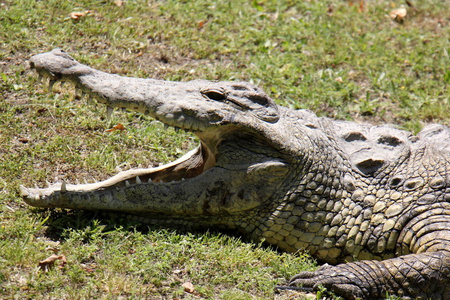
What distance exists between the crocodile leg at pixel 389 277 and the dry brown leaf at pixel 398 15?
17.1 ft

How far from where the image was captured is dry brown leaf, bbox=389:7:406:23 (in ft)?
29.0

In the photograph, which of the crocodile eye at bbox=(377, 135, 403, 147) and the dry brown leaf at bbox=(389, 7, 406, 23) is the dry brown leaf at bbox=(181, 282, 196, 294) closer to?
the crocodile eye at bbox=(377, 135, 403, 147)

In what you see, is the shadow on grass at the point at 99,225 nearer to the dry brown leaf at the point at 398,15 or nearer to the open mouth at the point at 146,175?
the open mouth at the point at 146,175

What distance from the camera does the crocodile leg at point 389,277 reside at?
4258mm

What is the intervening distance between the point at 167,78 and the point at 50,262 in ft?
11.0

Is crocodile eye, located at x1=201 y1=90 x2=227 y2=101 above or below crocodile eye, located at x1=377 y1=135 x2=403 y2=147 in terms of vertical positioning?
above

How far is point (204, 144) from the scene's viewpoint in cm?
478

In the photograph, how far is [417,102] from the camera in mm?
7199

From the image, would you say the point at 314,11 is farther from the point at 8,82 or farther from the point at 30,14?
the point at 8,82

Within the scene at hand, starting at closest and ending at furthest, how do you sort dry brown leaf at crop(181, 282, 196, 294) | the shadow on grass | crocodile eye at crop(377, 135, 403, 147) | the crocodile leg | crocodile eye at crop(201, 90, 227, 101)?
dry brown leaf at crop(181, 282, 196, 294) < the crocodile leg < the shadow on grass < crocodile eye at crop(201, 90, 227, 101) < crocodile eye at crop(377, 135, 403, 147)

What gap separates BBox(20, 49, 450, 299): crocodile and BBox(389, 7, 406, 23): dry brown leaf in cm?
437

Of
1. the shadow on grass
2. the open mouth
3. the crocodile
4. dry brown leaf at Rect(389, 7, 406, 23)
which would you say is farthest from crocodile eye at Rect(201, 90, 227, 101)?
dry brown leaf at Rect(389, 7, 406, 23)

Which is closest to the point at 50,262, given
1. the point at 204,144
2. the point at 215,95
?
the point at 204,144

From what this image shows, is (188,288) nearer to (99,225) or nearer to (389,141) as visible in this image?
(99,225)
